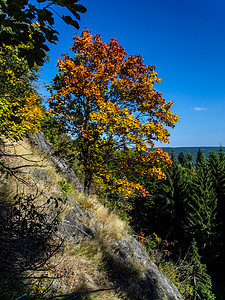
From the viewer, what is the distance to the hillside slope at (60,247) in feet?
→ 8.91

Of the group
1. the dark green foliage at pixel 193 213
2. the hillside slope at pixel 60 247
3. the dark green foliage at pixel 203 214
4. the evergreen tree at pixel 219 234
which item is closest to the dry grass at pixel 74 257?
the hillside slope at pixel 60 247

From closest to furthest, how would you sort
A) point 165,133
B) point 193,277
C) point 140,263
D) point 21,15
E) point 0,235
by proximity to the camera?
point 21,15, point 0,235, point 140,263, point 165,133, point 193,277

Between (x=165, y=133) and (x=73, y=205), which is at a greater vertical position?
(x=165, y=133)

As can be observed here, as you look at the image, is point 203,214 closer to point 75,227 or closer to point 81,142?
point 81,142

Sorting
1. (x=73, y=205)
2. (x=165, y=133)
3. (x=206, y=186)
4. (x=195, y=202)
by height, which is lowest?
(x=195, y=202)

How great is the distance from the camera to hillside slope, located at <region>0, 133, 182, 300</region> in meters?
2.71

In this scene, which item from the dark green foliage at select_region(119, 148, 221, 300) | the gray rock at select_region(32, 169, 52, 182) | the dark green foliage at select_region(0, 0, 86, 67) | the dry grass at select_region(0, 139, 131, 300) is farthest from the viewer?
the dark green foliage at select_region(119, 148, 221, 300)

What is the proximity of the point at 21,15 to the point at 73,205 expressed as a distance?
17.2 ft

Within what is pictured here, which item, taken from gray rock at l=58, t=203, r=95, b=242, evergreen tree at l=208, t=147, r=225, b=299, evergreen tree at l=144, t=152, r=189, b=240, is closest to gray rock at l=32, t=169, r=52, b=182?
gray rock at l=58, t=203, r=95, b=242

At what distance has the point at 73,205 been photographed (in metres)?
5.73

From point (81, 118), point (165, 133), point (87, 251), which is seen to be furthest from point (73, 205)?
point (165, 133)

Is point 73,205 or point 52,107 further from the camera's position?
point 52,107

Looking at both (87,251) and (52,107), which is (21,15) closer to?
(87,251)

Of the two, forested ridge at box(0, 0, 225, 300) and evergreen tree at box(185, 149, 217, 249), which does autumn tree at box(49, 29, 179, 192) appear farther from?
evergreen tree at box(185, 149, 217, 249)
